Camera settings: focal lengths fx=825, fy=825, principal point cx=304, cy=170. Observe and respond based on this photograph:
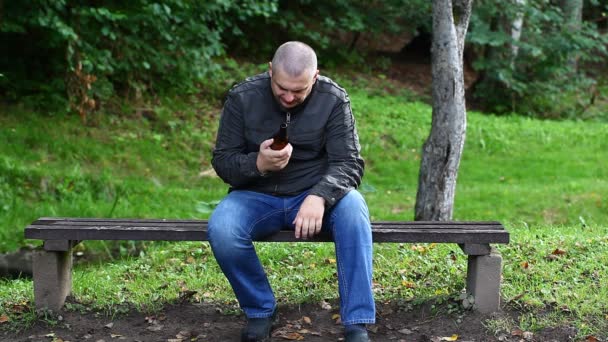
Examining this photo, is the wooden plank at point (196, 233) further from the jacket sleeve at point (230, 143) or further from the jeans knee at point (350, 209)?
the jacket sleeve at point (230, 143)

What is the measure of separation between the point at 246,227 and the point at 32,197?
5468mm

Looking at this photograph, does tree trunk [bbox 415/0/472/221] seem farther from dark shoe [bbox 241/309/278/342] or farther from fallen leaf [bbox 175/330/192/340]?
fallen leaf [bbox 175/330/192/340]

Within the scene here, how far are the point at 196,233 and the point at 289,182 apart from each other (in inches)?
22.6

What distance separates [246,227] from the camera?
14.2 feet

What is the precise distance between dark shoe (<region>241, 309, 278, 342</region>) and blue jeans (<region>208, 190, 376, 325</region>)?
0.04 m

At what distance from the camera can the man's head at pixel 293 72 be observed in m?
4.15

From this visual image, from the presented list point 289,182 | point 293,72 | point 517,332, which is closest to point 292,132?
point 289,182

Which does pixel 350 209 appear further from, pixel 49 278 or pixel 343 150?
Result: pixel 49 278

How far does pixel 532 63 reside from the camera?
15211mm

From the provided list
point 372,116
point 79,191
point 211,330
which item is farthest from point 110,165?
point 211,330

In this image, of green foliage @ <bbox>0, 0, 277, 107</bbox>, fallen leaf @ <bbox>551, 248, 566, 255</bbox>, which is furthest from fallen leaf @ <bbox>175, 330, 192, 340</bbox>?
green foliage @ <bbox>0, 0, 277, 107</bbox>

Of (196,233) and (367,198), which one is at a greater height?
(196,233)

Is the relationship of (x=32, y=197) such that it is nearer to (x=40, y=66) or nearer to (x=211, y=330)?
(x=40, y=66)

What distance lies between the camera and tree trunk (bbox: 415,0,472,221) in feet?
21.6
